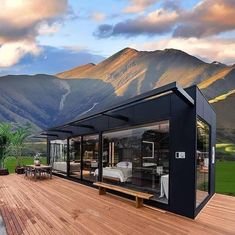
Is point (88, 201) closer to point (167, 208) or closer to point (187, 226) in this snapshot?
point (167, 208)

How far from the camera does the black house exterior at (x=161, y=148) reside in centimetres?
717

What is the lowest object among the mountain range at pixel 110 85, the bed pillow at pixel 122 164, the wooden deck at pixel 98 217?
the wooden deck at pixel 98 217

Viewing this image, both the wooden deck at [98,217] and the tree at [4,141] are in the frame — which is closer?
the wooden deck at [98,217]

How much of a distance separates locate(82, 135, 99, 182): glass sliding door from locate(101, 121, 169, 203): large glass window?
3.12 ft

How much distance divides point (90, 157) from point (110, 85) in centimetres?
10544

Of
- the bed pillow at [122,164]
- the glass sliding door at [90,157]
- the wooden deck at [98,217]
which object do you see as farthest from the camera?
the glass sliding door at [90,157]

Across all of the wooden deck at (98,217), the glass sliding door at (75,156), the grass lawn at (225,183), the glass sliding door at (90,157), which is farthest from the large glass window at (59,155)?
the grass lawn at (225,183)

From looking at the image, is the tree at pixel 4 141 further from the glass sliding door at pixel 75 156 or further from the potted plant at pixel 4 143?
the glass sliding door at pixel 75 156

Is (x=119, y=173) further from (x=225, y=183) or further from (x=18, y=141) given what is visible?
(x=18, y=141)

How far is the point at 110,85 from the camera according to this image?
11719 cm

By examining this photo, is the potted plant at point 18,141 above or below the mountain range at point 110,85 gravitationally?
below

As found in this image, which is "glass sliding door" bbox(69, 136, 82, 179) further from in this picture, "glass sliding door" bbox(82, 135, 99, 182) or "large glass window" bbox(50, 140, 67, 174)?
"large glass window" bbox(50, 140, 67, 174)

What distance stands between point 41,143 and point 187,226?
44925 millimetres

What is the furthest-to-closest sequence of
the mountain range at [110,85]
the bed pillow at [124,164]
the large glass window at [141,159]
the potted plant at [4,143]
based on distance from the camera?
the mountain range at [110,85]
the potted plant at [4,143]
the bed pillow at [124,164]
the large glass window at [141,159]
